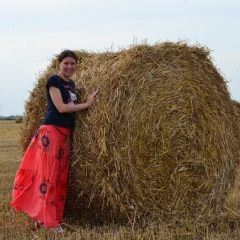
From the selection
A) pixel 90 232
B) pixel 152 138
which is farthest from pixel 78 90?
pixel 90 232

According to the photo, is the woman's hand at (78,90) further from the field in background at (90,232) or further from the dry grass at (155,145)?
the field in background at (90,232)

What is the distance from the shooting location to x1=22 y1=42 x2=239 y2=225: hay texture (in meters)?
4.86

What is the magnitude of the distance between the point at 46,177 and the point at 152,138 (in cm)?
122

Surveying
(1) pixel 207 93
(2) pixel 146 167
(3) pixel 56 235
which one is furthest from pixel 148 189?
(1) pixel 207 93

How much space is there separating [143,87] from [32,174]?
1.59m

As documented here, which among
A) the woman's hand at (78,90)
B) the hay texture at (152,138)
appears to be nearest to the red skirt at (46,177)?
the hay texture at (152,138)

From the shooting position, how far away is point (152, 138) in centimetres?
503

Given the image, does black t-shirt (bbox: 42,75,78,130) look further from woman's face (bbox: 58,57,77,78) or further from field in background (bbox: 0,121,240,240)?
field in background (bbox: 0,121,240,240)

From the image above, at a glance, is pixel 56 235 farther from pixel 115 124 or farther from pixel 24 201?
pixel 115 124

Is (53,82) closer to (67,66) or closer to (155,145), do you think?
(67,66)

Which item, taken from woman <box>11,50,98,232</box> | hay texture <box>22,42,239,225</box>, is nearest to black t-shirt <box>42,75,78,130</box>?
woman <box>11,50,98,232</box>

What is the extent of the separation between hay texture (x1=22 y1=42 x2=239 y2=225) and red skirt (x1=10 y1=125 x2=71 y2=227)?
14cm

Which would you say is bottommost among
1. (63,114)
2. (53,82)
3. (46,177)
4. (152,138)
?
(46,177)

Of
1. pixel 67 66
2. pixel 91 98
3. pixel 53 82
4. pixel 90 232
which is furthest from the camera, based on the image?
pixel 67 66
